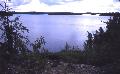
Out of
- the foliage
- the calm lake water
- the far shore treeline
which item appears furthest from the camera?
the calm lake water

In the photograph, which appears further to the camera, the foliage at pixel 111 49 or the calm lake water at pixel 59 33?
the calm lake water at pixel 59 33

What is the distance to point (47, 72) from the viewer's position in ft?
27.8

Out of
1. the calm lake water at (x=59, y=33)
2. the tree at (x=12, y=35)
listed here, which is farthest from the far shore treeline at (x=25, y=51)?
the calm lake water at (x=59, y=33)

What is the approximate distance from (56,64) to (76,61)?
1.29 m

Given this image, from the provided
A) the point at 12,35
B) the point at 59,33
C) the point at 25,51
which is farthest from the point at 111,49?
the point at 59,33

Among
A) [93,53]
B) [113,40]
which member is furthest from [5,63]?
[93,53]

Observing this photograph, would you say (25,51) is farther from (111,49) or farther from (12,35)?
(111,49)

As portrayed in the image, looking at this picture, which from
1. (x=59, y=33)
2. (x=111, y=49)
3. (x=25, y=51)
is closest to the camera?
(x=25, y=51)

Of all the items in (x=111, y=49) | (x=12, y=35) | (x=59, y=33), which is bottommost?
(x=59, y=33)

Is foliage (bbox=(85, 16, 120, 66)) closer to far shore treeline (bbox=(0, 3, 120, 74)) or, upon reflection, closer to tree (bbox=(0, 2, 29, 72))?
far shore treeline (bbox=(0, 3, 120, 74))

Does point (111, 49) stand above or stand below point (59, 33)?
above

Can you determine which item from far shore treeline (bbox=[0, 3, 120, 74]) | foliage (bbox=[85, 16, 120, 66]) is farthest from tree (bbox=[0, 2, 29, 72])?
foliage (bbox=[85, 16, 120, 66])

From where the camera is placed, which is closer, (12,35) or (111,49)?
(12,35)

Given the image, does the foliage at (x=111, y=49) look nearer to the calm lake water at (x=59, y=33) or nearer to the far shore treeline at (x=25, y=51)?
the far shore treeline at (x=25, y=51)
